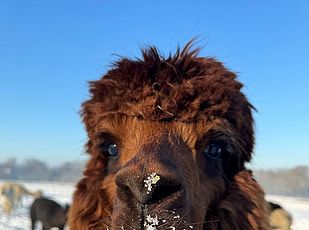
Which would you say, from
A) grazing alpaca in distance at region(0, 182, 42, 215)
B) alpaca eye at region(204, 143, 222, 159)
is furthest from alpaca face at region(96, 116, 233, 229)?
grazing alpaca in distance at region(0, 182, 42, 215)

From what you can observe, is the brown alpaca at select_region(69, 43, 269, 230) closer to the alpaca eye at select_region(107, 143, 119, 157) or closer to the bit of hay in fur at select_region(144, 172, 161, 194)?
the alpaca eye at select_region(107, 143, 119, 157)

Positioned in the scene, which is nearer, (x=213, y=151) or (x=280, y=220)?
(x=213, y=151)

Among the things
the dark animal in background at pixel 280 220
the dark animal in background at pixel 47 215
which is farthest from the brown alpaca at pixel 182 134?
the dark animal in background at pixel 47 215

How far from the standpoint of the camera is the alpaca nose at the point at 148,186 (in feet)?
6.74

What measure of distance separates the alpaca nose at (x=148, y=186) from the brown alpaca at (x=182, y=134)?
264 millimetres

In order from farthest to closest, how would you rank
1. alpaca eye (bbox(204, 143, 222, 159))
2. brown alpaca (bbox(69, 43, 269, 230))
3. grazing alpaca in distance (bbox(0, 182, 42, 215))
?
1. grazing alpaca in distance (bbox(0, 182, 42, 215))
2. alpaca eye (bbox(204, 143, 222, 159))
3. brown alpaca (bbox(69, 43, 269, 230))

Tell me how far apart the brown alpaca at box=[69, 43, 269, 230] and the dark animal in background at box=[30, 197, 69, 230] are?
39.0 ft

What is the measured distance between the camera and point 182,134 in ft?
8.90

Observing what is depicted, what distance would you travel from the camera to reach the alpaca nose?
2.05 metres

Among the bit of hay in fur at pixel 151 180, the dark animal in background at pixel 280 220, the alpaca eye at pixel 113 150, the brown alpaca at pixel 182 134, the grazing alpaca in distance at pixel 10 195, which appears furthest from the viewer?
the grazing alpaca in distance at pixel 10 195

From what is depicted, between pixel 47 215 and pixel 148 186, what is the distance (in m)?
13.4

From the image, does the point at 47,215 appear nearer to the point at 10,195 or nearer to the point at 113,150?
the point at 10,195

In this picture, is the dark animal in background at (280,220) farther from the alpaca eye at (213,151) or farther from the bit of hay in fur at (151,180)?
the bit of hay in fur at (151,180)

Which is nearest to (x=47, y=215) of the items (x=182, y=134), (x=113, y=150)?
(x=113, y=150)
